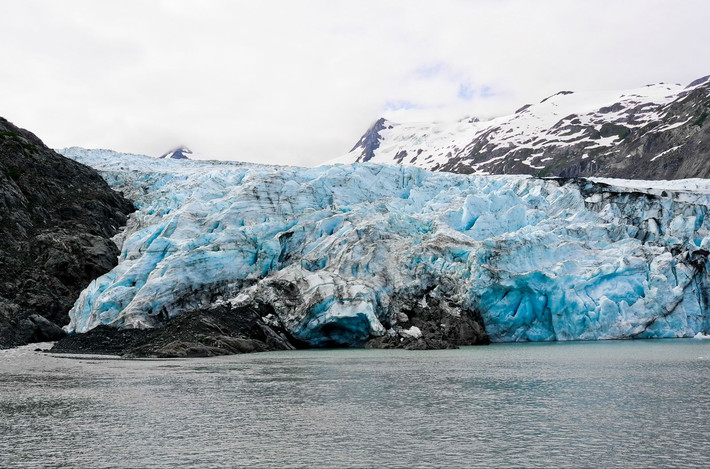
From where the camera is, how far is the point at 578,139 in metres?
110

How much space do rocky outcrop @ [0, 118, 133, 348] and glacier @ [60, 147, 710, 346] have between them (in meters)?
2.60

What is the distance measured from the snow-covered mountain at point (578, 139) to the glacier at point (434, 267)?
141ft

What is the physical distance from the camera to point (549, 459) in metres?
9.45

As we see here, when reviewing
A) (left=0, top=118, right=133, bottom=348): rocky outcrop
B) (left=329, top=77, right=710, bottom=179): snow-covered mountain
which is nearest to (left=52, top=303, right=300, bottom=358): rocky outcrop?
(left=0, top=118, right=133, bottom=348): rocky outcrop

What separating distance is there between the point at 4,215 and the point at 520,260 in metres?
32.8

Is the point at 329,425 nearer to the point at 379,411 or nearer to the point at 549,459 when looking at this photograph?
the point at 379,411

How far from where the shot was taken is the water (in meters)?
9.84

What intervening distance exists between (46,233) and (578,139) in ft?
302

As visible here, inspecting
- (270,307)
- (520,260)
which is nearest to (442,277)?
(520,260)

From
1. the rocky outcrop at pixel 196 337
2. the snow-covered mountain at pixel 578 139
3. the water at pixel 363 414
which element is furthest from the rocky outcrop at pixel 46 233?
the snow-covered mountain at pixel 578 139

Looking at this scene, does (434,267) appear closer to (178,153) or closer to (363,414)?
(363,414)

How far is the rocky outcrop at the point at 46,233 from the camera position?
3547 cm

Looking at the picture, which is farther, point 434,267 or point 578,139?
point 578,139

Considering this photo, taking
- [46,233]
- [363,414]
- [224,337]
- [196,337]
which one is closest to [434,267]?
[224,337]
